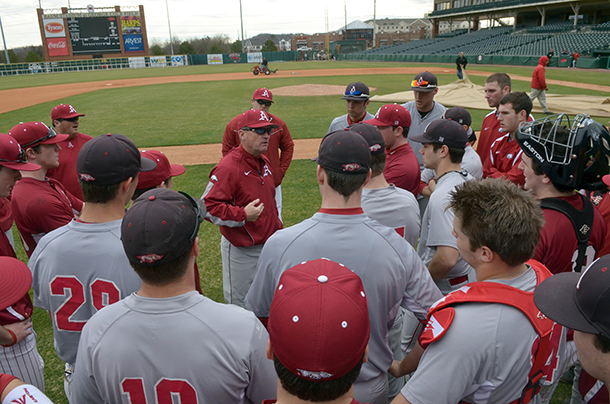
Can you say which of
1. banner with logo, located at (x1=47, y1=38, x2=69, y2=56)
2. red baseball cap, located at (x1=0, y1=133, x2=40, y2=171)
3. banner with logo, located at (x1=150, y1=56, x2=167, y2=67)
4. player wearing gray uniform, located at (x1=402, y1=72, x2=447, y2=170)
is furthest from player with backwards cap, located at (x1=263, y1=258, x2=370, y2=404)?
banner with logo, located at (x1=47, y1=38, x2=69, y2=56)

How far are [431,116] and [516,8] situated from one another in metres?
55.1

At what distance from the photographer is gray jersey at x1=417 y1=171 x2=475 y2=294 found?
280cm

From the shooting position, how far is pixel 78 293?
2320 mm

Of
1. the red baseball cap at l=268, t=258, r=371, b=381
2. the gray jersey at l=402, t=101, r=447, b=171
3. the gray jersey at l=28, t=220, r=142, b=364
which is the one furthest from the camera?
the gray jersey at l=402, t=101, r=447, b=171

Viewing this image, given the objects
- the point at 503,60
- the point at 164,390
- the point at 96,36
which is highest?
the point at 96,36

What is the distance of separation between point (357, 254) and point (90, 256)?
153cm

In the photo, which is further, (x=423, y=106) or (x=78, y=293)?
(x=423, y=106)

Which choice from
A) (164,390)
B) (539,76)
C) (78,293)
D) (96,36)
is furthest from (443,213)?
(96,36)

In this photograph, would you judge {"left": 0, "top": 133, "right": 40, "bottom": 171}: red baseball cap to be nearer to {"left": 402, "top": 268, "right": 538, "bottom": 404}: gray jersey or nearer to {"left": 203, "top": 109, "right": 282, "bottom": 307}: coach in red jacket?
{"left": 203, "top": 109, "right": 282, "bottom": 307}: coach in red jacket

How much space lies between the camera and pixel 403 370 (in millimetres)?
2176

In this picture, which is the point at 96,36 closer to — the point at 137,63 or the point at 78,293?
the point at 137,63

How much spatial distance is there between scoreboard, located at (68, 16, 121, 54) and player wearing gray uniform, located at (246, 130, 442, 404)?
68.2m

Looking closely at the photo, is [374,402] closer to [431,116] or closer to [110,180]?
[110,180]

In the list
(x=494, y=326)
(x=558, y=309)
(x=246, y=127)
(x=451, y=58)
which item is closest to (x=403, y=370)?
(x=494, y=326)
